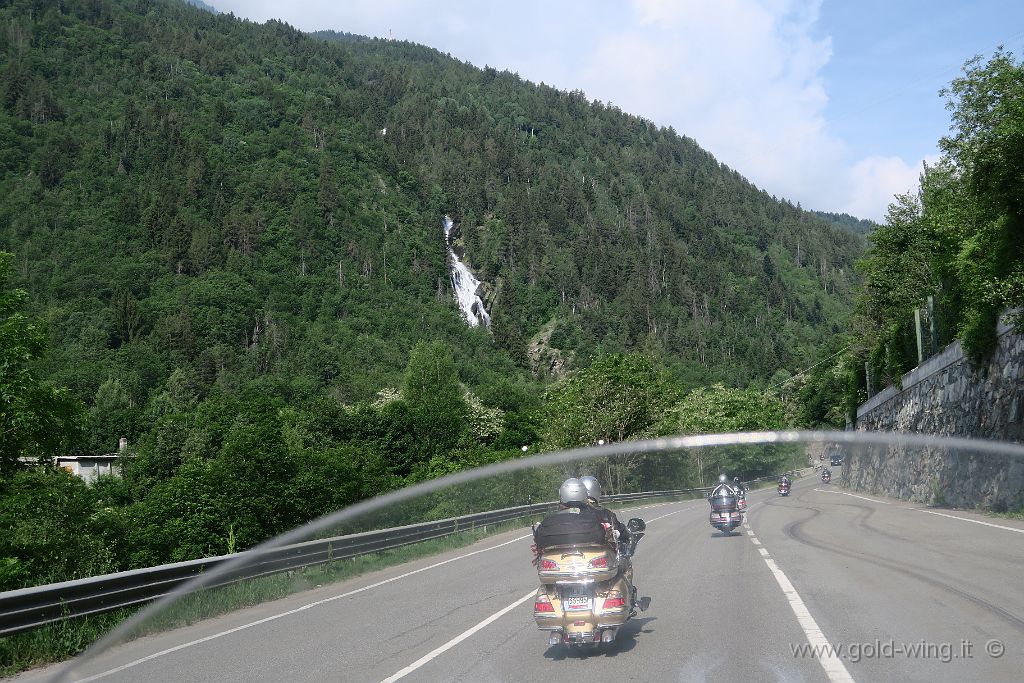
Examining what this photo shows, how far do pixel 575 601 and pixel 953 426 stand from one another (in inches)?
1023

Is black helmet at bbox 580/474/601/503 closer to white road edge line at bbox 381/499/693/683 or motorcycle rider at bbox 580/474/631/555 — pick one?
motorcycle rider at bbox 580/474/631/555

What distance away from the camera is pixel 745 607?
12.1 ft

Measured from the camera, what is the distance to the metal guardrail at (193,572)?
464 centimetres

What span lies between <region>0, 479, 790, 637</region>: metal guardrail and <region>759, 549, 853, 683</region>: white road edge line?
57 centimetres

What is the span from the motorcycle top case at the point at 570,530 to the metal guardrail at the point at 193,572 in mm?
355

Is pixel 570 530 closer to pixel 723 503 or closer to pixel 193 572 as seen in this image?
pixel 723 503

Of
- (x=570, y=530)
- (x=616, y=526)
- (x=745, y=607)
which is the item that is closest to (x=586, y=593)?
(x=570, y=530)

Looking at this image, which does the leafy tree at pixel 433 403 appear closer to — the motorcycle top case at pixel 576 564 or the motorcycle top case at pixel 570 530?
the motorcycle top case at pixel 576 564

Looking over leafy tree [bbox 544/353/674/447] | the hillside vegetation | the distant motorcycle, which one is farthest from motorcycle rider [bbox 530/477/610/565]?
the hillside vegetation

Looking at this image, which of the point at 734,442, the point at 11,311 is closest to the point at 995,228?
the point at 734,442

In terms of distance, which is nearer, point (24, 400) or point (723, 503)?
point (723, 503)

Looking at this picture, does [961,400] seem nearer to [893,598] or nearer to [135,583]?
[135,583]

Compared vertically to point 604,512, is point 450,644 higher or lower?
lower

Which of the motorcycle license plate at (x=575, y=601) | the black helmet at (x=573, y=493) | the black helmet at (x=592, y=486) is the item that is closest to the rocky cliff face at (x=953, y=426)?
the black helmet at (x=592, y=486)
